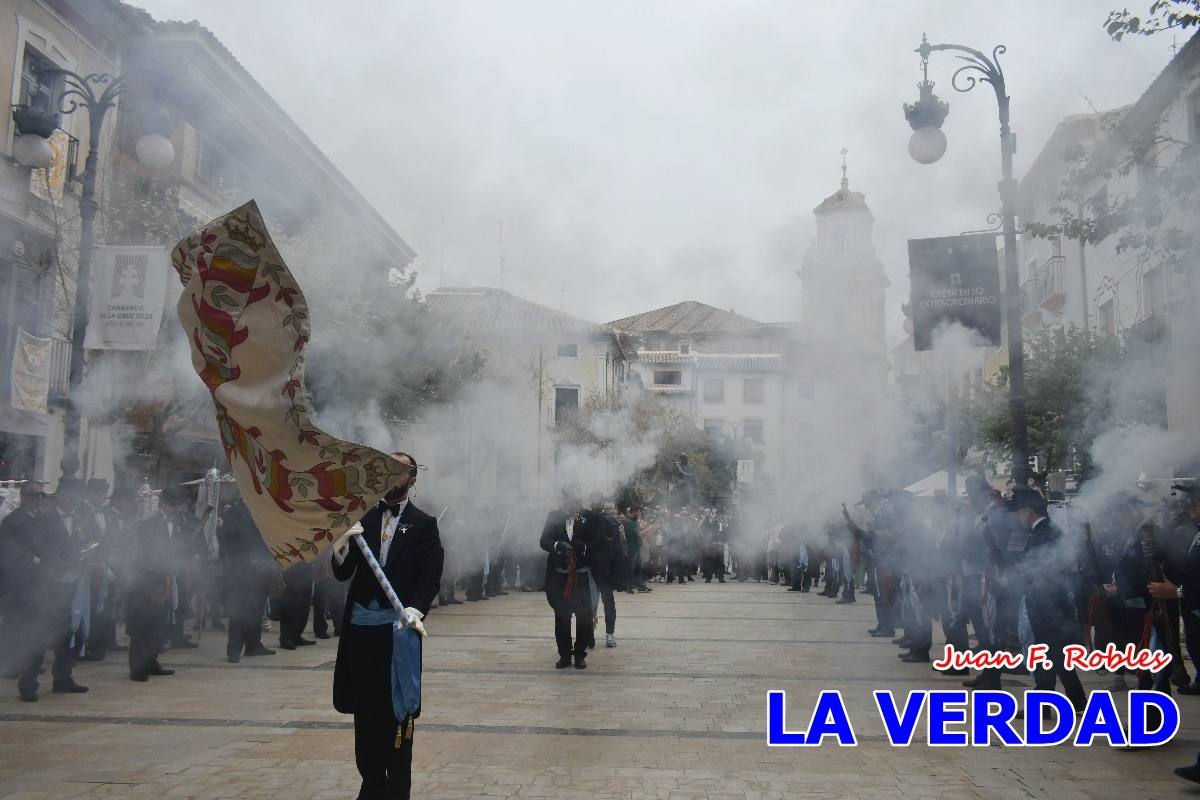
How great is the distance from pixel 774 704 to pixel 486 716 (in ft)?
6.71

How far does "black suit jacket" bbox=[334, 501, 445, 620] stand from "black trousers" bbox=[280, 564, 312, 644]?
588cm

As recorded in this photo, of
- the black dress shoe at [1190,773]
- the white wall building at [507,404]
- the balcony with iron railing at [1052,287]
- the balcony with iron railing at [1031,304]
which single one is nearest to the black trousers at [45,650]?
the black dress shoe at [1190,773]

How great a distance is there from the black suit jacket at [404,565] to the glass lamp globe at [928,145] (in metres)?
7.29

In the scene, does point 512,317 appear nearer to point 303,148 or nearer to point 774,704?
point 303,148

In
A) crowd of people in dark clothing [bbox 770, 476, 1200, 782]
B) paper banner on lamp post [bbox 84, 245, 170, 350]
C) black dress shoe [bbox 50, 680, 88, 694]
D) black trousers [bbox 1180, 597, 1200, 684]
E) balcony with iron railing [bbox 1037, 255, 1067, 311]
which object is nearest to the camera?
crowd of people in dark clothing [bbox 770, 476, 1200, 782]

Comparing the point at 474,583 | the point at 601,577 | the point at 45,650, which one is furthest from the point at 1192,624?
the point at 474,583

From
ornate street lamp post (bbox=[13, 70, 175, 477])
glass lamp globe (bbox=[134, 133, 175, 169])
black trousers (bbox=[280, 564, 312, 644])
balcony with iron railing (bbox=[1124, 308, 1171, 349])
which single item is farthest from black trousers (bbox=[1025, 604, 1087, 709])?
glass lamp globe (bbox=[134, 133, 175, 169])

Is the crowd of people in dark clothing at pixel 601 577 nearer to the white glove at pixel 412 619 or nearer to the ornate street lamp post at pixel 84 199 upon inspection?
the ornate street lamp post at pixel 84 199

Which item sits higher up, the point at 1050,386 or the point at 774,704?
the point at 1050,386

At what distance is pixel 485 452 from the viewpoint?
2183cm

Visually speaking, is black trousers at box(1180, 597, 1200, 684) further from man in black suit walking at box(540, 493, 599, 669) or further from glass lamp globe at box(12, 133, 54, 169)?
glass lamp globe at box(12, 133, 54, 169)

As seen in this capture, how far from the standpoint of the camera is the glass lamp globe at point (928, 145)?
9.83 meters

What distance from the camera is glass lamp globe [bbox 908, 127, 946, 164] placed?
9828mm

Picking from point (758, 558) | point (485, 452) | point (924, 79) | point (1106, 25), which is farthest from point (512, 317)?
point (1106, 25)
